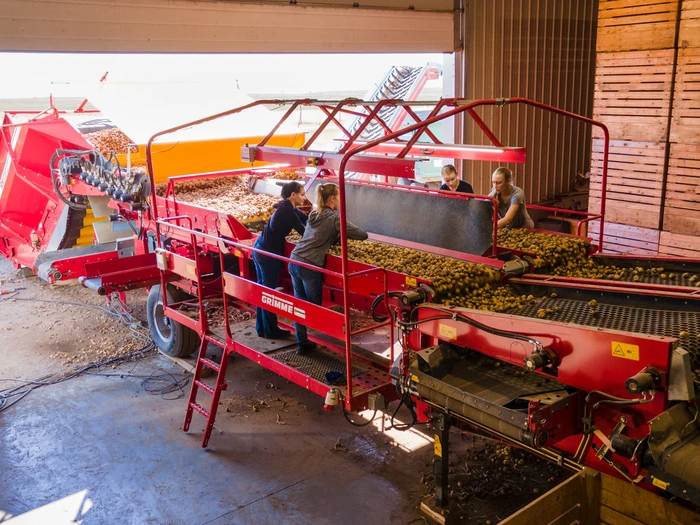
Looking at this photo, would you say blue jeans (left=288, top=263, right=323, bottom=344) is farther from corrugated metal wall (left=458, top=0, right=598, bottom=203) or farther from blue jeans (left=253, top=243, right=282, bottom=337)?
corrugated metal wall (left=458, top=0, right=598, bottom=203)

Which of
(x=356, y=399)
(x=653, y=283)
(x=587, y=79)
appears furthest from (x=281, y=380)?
(x=587, y=79)

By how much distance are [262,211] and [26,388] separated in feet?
11.5

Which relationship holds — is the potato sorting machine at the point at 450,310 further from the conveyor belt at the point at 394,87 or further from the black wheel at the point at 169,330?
the conveyor belt at the point at 394,87

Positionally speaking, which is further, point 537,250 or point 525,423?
point 537,250

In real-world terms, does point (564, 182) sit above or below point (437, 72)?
below

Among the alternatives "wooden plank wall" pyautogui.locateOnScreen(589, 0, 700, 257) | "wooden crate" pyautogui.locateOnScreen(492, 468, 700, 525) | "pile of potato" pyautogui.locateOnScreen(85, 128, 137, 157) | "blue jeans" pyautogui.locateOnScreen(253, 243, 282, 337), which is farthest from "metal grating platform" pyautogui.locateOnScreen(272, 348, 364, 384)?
"wooden plank wall" pyautogui.locateOnScreen(589, 0, 700, 257)

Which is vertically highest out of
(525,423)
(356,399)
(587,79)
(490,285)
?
(587,79)

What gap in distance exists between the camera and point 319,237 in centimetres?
611

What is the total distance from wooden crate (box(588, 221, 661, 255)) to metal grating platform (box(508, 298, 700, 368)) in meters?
4.07

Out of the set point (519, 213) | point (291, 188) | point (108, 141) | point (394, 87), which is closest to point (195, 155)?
point (108, 141)

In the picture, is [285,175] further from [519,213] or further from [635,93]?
[635,93]

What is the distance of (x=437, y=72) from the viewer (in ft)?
50.1

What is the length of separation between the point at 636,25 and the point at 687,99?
126 cm

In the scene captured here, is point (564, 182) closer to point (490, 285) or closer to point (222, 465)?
point (490, 285)
